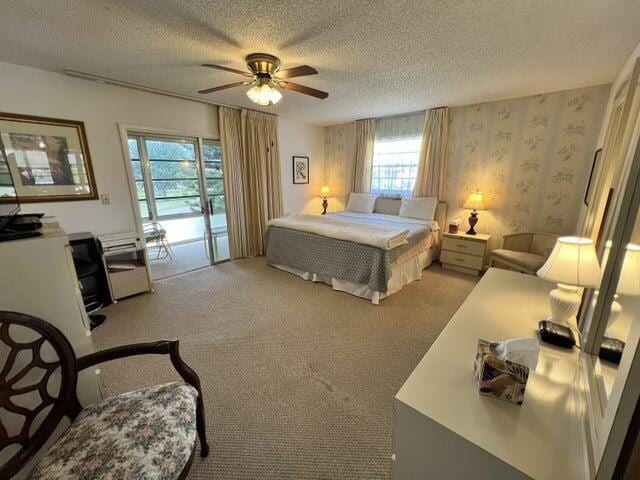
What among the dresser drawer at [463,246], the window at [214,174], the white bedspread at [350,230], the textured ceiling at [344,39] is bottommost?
the dresser drawer at [463,246]

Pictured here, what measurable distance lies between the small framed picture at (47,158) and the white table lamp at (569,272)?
3.93 m

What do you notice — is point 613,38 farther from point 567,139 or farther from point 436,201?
point 436,201

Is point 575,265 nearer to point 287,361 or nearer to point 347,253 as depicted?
point 287,361

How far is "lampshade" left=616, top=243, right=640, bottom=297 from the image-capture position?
0.66 meters

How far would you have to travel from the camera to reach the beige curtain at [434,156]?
3773 mm

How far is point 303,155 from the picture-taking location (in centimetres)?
500

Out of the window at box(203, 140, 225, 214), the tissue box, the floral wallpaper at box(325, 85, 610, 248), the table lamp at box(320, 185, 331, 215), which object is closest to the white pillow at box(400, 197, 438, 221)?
the floral wallpaper at box(325, 85, 610, 248)

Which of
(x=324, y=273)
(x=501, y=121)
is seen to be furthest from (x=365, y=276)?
(x=501, y=121)

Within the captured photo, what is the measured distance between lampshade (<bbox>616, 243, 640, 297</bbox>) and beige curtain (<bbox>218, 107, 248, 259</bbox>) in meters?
3.89

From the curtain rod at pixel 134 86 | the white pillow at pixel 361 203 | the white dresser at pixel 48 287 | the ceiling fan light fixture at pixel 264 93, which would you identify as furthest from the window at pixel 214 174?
the white dresser at pixel 48 287

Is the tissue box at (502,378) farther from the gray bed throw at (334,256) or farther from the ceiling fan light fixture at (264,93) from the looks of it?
the ceiling fan light fixture at (264,93)

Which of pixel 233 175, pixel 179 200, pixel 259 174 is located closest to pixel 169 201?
pixel 179 200

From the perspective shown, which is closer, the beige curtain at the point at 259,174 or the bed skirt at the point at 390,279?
the bed skirt at the point at 390,279

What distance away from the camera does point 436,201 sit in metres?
3.90
